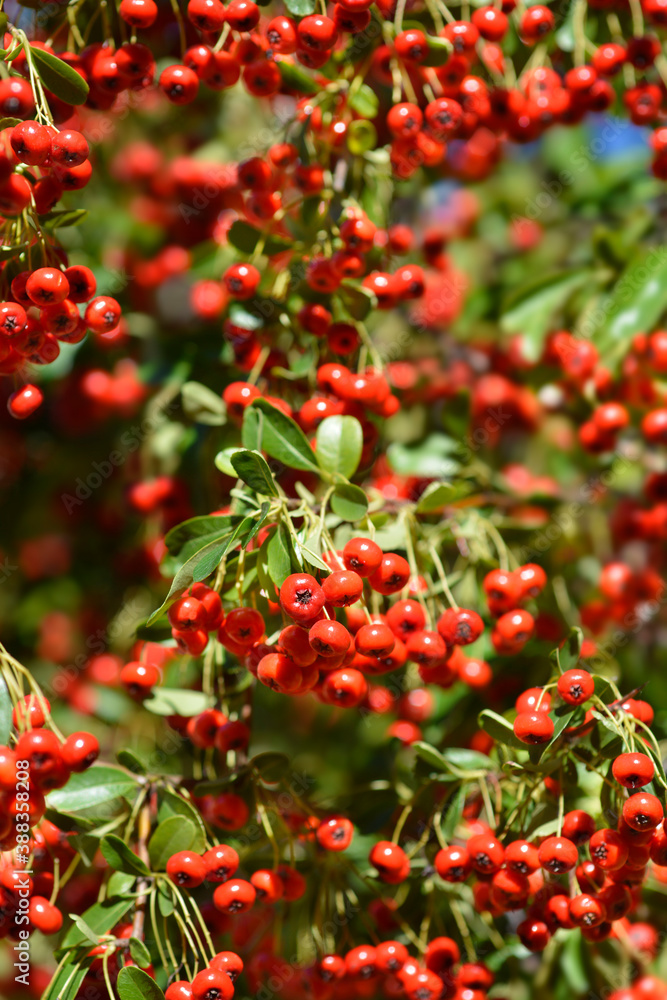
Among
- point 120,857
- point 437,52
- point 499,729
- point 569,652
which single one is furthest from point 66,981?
point 437,52

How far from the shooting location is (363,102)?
2150 mm

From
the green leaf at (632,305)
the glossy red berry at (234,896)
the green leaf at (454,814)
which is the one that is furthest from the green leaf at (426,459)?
the glossy red berry at (234,896)

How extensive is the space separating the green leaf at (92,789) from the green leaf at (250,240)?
1.25 m

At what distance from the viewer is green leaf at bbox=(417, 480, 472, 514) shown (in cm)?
210

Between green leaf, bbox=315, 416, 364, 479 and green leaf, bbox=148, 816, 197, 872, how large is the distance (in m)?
0.78

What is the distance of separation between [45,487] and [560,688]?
75.1 inches

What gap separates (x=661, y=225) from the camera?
9.16 ft

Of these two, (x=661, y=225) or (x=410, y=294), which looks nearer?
(x=410, y=294)

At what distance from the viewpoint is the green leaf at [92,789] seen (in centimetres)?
189

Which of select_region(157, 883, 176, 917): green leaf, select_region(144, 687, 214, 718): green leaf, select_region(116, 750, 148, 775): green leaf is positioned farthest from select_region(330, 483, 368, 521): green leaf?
select_region(157, 883, 176, 917): green leaf

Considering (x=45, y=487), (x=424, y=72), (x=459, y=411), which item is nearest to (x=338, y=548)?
(x=459, y=411)

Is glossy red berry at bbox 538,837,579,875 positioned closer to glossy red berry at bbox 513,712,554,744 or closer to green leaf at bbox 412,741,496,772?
glossy red berry at bbox 513,712,554,744

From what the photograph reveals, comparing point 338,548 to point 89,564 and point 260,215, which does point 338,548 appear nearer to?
point 260,215

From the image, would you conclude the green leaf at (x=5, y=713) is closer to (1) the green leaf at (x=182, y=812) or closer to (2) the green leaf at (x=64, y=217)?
(1) the green leaf at (x=182, y=812)
